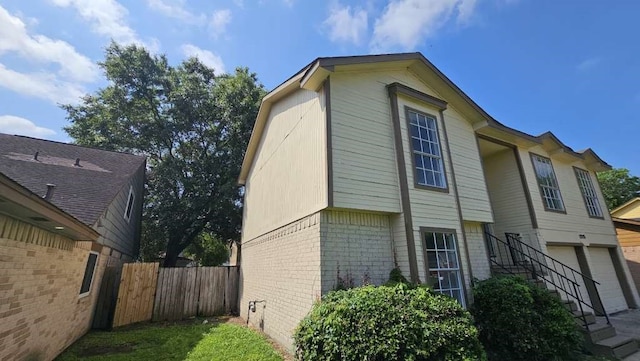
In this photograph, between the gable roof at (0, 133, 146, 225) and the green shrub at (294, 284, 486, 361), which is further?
the gable roof at (0, 133, 146, 225)

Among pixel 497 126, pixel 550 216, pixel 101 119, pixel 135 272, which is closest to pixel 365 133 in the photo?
pixel 497 126

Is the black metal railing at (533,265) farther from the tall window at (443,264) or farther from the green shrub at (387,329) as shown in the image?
the green shrub at (387,329)

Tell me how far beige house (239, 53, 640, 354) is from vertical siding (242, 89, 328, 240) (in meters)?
0.05

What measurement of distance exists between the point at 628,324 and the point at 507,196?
4973 mm

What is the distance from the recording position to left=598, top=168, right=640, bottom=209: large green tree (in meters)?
31.7

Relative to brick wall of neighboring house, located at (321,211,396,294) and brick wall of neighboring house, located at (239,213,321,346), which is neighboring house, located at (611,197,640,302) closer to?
brick wall of neighboring house, located at (321,211,396,294)

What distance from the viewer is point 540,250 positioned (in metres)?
9.56

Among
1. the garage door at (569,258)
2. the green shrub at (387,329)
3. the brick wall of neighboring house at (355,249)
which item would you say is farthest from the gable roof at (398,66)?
the green shrub at (387,329)

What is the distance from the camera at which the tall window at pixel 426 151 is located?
23.3 ft

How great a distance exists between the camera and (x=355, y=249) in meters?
5.75

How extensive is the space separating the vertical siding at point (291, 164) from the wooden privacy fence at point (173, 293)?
104 inches

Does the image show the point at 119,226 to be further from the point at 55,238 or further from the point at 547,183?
the point at 547,183

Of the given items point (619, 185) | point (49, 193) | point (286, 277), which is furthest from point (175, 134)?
point (619, 185)

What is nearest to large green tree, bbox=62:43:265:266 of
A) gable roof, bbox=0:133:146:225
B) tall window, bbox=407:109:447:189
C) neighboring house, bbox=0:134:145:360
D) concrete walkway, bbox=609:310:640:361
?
neighboring house, bbox=0:134:145:360
